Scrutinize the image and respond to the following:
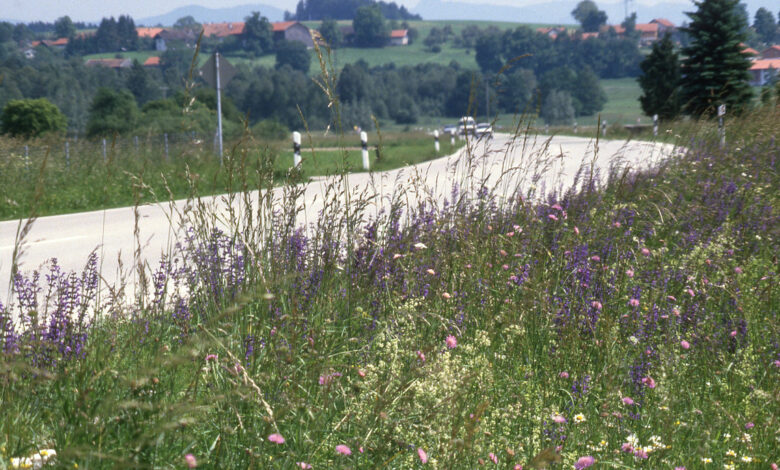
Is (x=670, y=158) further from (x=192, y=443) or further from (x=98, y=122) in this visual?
(x=98, y=122)

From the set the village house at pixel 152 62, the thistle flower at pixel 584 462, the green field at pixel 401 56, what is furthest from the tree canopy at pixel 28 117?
the green field at pixel 401 56

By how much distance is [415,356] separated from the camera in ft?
10.7

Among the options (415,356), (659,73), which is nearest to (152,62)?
(659,73)

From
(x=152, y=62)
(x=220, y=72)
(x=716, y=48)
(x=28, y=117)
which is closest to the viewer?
(x=220, y=72)

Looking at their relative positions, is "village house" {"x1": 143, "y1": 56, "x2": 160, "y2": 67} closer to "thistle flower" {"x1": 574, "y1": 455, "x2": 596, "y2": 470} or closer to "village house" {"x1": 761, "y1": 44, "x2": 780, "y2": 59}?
"village house" {"x1": 761, "y1": 44, "x2": 780, "y2": 59}

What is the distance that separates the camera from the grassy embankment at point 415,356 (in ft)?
8.56

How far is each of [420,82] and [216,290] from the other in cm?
12630

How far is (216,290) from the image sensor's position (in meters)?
4.37

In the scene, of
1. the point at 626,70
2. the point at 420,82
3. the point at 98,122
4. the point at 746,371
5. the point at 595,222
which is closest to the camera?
the point at 746,371

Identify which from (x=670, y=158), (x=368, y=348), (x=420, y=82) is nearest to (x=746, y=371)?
(x=368, y=348)

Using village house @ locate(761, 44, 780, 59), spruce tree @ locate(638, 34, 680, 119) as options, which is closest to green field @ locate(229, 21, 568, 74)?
village house @ locate(761, 44, 780, 59)

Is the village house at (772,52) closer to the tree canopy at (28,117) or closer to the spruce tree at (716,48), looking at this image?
the spruce tree at (716,48)

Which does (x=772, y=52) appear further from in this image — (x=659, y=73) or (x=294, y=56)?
(x=659, y=73)

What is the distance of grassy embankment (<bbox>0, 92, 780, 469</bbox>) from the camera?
2.61 metres
